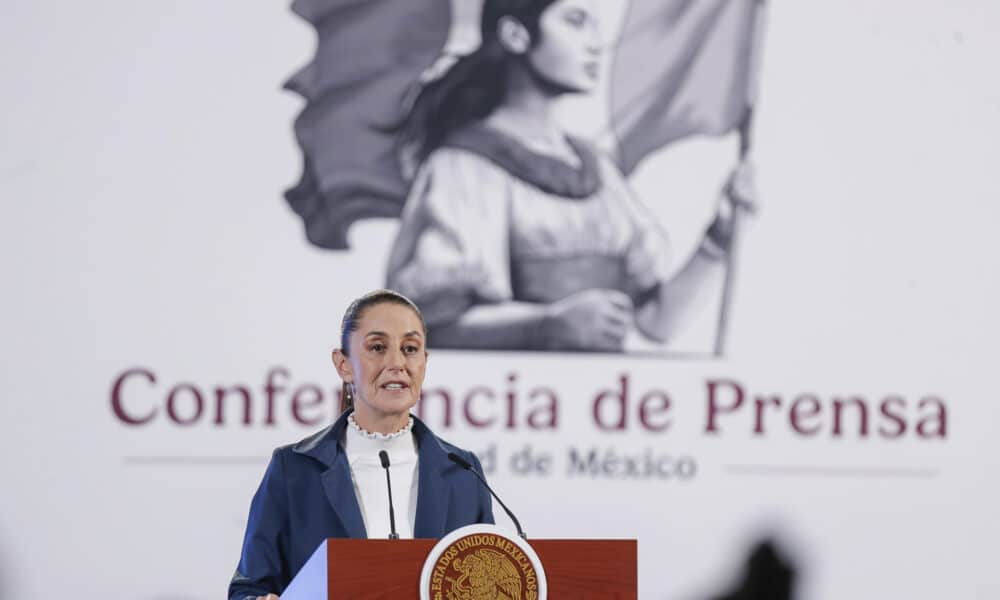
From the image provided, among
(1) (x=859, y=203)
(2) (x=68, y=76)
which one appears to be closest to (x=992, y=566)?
(1) (x=859, y=203)

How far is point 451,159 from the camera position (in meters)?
4.62

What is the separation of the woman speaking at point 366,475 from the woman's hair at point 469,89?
1.79 metres

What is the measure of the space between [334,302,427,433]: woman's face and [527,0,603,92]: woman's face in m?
1.96

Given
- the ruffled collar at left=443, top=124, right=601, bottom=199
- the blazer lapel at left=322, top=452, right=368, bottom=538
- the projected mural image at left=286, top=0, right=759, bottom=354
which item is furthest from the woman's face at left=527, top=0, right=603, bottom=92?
the blazer lapel at left=322, top=452, right=368, bottom=538

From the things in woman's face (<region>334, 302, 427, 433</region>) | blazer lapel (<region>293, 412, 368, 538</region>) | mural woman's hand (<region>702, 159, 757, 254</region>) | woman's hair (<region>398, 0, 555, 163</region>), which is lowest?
blazer lapel (<region>293, 412, 368, 538</region>)

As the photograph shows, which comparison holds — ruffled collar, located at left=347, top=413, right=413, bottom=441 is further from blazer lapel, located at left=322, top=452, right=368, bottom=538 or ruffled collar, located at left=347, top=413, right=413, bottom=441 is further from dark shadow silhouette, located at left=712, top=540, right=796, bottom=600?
dark shadow silhouette, located at left=712, top=540, right=796, bottom=600

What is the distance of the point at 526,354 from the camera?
4551 millimetres

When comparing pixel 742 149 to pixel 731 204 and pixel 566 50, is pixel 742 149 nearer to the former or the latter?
pixel 731 204

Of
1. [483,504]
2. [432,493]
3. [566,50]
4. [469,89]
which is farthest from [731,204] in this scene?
[432,493]

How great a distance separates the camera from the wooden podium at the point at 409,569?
6.97 feet

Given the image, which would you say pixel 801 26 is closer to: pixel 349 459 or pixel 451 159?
pixel 451 159

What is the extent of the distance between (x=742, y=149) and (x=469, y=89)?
2.87ft

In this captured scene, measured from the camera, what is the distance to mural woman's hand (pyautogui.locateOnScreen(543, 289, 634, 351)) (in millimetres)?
4566

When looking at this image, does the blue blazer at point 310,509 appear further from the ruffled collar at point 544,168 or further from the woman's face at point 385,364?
the ruffled collar at point 544,168
